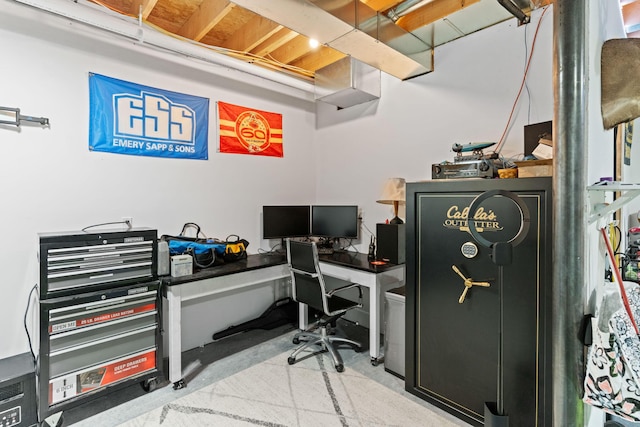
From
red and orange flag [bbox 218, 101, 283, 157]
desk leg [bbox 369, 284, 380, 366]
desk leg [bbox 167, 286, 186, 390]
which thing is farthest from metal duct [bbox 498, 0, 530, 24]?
desk leg [bbox 167, 286, 186, 390]

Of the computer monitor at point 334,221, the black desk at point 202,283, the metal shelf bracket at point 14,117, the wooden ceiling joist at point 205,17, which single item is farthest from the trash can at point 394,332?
the metal shelf bracket at point 14,117

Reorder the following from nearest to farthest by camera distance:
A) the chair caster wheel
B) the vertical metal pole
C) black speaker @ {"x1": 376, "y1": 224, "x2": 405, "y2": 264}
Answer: the vertical metal pole
the chair caster wheel
black speaker @ {"x1": 376, "y1": 224, "x2": 405, "y2": 264}

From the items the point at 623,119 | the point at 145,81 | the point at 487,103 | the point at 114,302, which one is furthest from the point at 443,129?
the point at 114,302

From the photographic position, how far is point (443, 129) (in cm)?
285

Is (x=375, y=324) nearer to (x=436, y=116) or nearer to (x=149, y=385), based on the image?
(x=149, y=385)

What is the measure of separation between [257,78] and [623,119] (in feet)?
10.1

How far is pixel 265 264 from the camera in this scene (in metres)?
2.90

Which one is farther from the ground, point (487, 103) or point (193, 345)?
point (487, 103)

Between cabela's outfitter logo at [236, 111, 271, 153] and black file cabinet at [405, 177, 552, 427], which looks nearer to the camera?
black file cabinet at [405, 177, 552, 427]

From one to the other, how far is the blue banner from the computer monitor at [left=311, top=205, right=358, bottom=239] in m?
1.35

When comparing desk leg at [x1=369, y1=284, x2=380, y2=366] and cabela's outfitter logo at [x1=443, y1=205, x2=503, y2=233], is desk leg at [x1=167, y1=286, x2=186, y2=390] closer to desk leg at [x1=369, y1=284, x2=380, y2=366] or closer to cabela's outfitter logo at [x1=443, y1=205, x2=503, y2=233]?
desk leg at [x1=369, y1=284, x2=380, y2=366]

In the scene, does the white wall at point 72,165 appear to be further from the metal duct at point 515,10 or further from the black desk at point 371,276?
the metal duct at point 515,10

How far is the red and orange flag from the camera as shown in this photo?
3236 mm

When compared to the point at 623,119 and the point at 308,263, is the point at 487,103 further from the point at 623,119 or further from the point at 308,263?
the point at 308,263
